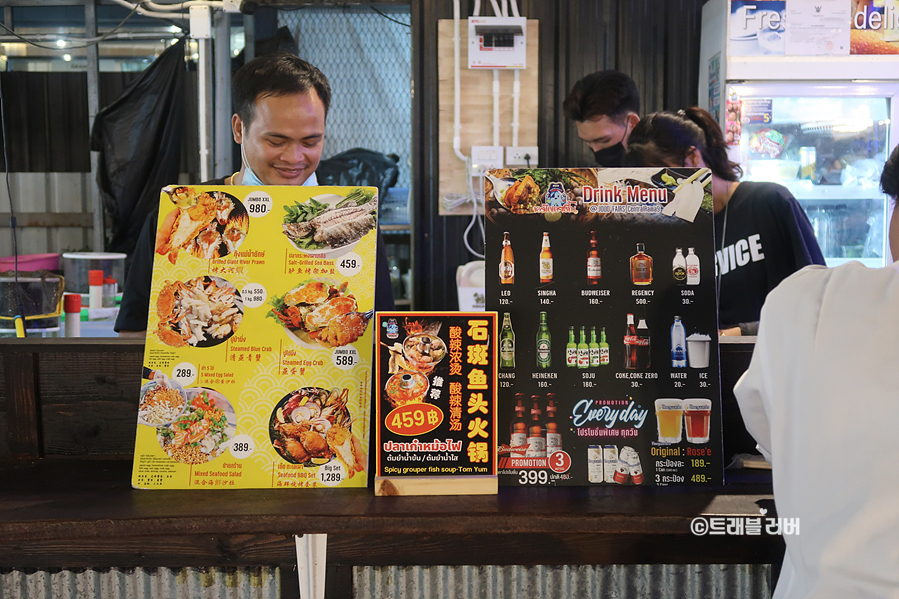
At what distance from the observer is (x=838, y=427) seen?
0.94 meters

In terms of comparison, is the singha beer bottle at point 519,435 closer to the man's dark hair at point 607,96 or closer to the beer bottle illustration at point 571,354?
the beer bottle illustration at point 571,354

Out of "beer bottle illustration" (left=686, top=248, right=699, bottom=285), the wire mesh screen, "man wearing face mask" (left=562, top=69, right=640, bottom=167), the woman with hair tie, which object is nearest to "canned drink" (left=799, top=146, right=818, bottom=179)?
"man wearing face mask" (left=562, top=69, right=640, bottom=167)

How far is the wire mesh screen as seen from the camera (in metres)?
5.18

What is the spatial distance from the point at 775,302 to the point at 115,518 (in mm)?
1018

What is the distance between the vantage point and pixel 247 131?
74.9 inches

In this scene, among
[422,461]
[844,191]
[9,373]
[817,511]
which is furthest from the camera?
[844,191]

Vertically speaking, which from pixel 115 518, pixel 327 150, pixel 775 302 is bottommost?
pixel 115 518

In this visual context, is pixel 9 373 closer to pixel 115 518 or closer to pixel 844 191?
pixel 115 518

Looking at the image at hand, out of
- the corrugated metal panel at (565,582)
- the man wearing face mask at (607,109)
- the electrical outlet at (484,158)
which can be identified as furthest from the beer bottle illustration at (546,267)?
the electrical outlet at (484,158)

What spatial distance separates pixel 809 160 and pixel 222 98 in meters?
3.35

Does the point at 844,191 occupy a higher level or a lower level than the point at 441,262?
higher

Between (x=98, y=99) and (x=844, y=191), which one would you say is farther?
(x=98, y=99)

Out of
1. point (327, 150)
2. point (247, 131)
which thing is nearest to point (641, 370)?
point (247, 131)

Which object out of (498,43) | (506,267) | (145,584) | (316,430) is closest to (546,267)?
(506,267)
